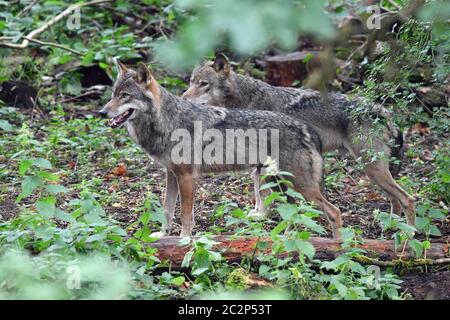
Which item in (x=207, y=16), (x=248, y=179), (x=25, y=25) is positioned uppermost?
(x=25, y=25)

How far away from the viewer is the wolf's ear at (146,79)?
24.5 ft

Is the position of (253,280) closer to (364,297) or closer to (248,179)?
(364,297)

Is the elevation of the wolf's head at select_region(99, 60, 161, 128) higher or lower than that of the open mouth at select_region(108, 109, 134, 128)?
higher

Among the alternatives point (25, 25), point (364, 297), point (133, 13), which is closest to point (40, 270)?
point (364, 297)

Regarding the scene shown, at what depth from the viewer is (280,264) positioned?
5.37 m

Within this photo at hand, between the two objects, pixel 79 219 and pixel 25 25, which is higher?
pixel 25 25

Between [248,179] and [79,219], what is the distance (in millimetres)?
3606

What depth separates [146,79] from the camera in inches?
296

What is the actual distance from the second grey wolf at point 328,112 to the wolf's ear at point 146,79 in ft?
4.60

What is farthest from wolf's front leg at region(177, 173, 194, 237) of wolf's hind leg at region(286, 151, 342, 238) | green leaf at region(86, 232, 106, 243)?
green leaf at region(86, 232, 106, 243)

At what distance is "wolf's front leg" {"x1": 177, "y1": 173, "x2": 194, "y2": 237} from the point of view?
7371 millimetres

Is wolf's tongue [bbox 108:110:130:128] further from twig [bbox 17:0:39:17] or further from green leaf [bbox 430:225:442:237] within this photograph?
twig [bbox 17:0:39:17]

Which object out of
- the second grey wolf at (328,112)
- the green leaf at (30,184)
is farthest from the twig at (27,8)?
the green leaf at (30,184)
